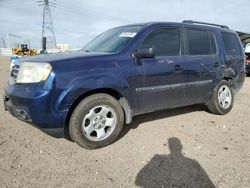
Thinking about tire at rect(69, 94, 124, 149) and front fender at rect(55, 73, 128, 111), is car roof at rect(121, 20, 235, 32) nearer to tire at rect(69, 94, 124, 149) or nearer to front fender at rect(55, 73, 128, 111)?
front fender at rect(55, 73, 128, 111)

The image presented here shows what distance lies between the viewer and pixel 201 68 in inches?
201

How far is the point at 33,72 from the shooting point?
3.54 metres

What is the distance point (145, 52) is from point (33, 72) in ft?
5.54

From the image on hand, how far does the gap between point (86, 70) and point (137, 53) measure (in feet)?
3.07

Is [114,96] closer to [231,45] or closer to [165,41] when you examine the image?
[165,41]

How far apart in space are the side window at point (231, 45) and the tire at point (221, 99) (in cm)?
74

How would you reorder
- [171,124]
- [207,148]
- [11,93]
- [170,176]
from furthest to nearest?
[171,124] → [207,148] → [11,93] → [170,176]

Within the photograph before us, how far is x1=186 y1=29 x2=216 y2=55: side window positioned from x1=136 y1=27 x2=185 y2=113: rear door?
0.31 meters

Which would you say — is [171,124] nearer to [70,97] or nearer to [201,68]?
[201,68]

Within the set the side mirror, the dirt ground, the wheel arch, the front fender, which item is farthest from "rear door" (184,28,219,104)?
the front fender

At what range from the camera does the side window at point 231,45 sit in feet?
19.3

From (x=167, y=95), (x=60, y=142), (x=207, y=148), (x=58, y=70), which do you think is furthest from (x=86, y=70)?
(x=207, y=148)

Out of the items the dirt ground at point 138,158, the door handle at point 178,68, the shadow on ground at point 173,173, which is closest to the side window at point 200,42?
the door handle at point 178,68

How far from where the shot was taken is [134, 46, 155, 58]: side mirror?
159 inches
